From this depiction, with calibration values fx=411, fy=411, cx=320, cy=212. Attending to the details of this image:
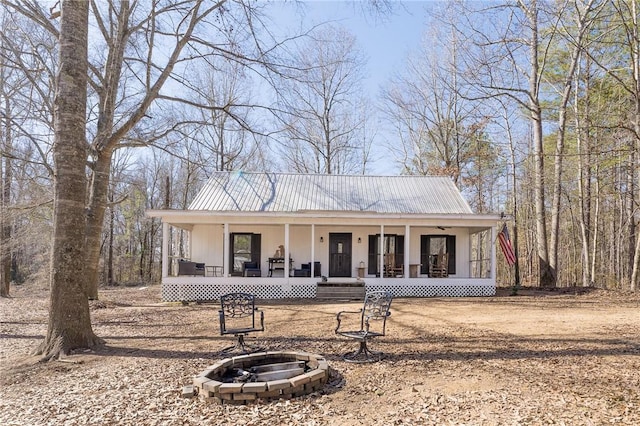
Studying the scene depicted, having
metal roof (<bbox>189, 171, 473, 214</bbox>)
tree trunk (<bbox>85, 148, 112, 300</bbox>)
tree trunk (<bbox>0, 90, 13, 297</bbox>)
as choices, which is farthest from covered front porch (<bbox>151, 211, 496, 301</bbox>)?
tree trunk (<bbox>0, 90, 13, 297</bbox>)

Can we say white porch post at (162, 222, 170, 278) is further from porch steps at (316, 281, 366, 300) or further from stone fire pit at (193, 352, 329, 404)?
stone fire pit at (193, 352, 329, 404)

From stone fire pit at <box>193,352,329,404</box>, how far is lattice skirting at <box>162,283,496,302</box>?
379 inches

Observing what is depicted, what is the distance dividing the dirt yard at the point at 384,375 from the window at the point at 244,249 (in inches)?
275

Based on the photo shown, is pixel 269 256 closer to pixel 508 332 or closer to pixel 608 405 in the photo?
pixel 508 332

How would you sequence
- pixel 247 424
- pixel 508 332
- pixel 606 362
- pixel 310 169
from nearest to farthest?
pixel 247 424
pixel 606 362
pixel 508 332
pixel 310 169

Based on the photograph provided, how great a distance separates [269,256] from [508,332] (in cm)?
1057

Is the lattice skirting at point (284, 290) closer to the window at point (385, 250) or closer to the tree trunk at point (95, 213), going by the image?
the window at point (385, 250)

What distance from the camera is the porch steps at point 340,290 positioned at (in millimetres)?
Answer: 14619

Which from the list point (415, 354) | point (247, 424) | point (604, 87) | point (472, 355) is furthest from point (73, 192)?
point (604, 87)

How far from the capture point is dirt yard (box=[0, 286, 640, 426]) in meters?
4.05

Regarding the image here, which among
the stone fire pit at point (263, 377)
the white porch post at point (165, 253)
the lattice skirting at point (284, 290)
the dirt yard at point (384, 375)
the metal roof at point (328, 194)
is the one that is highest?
the metal roof at point (328, 194)

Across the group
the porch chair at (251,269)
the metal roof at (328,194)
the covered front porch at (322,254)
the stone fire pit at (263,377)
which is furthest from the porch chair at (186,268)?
the stone fire pit at (263,377)

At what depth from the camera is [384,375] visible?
5.27 m

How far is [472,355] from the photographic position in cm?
611
